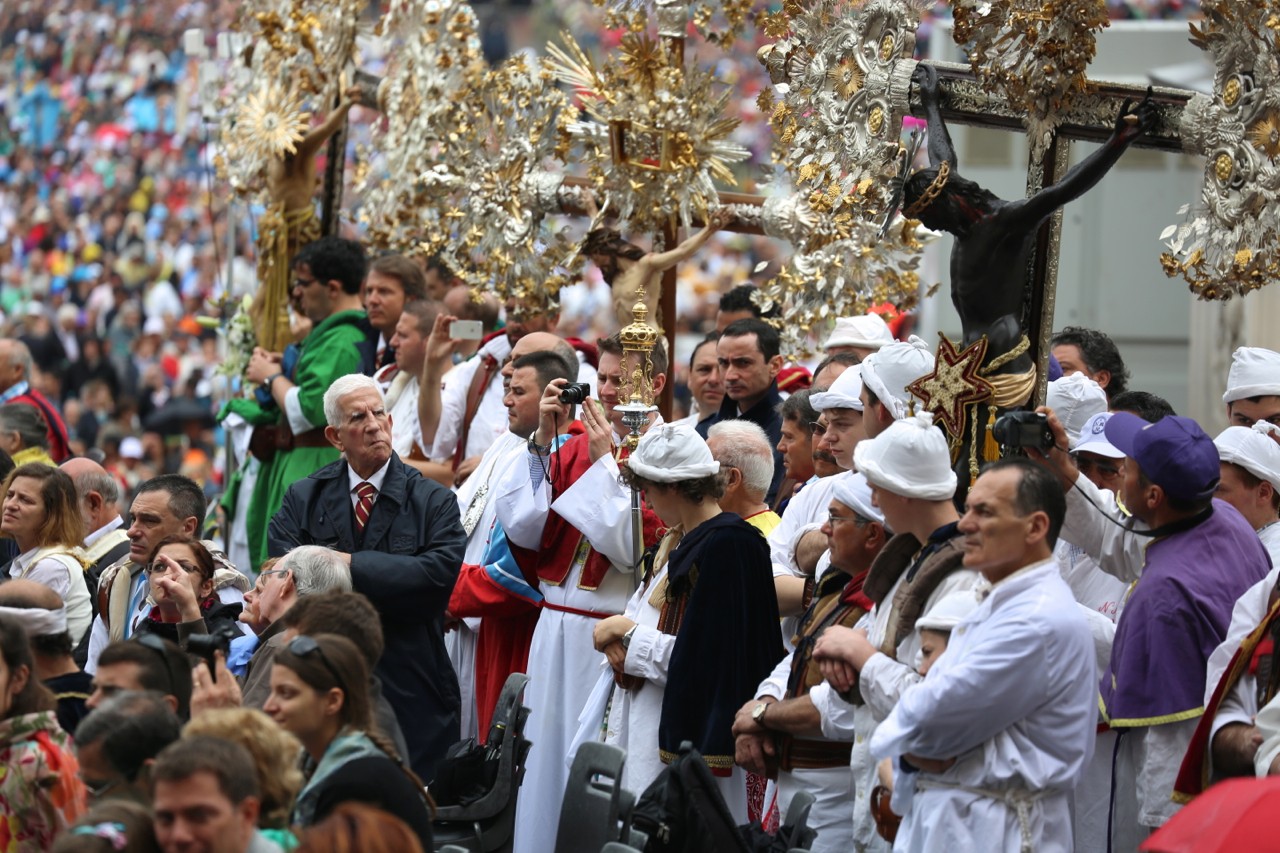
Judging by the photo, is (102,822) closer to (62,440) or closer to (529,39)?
(62,440)

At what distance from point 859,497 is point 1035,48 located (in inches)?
65.3

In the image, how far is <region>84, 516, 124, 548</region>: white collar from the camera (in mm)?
7859

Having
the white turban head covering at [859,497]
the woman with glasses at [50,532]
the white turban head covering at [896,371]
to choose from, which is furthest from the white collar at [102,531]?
the white turban head covering at [859,497]

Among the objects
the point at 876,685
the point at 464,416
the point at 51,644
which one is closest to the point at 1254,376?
the point at 876,685

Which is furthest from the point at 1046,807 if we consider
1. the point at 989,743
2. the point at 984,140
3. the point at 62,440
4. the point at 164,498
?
the point at 984,140

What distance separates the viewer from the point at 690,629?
6.07 m

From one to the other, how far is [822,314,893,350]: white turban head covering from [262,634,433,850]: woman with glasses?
12.1ft

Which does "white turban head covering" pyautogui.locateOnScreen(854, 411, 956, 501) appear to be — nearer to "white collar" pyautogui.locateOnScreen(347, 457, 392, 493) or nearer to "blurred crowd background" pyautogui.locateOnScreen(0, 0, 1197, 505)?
"white collar" pyautogui.locateOnScreen(347, 457, 392, 493)

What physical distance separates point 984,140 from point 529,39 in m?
18.2

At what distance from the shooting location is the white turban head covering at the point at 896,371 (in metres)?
6.09

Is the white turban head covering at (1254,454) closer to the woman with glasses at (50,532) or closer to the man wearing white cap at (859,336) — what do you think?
the man wearing white cap at (859,336)

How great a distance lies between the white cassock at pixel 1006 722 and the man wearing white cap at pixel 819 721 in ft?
2.37

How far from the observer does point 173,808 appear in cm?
401

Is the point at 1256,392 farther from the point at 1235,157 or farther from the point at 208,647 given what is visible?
the point at 208,647
